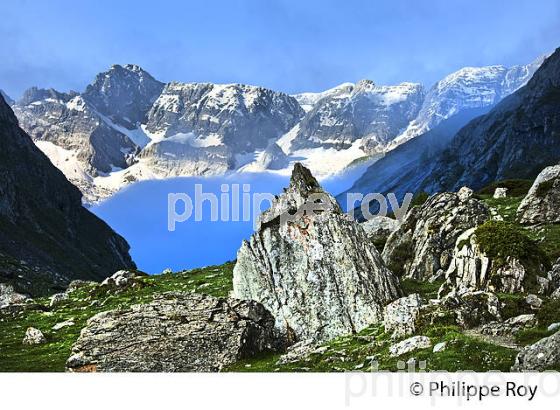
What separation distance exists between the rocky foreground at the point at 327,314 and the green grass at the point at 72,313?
0.17 meters

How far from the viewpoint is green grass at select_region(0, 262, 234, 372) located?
1225 inches

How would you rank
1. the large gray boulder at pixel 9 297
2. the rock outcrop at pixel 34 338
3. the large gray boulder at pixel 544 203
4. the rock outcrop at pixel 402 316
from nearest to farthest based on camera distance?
the rock outcrop at pixel 402 316
the rock outcrop at pixel 34 338
the large gray boulder at pixel 544 203
the large gray boulder at pixel 9 297

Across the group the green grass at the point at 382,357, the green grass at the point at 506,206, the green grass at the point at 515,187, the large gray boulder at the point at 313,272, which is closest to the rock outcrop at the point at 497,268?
the large gray boulder at the point at 313,272

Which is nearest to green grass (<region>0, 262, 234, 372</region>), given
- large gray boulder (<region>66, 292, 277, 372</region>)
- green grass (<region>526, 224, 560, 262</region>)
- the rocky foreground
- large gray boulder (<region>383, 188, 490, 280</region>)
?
the rocky foreground

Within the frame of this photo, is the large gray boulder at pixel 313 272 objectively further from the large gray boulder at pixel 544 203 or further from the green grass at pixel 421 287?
the large gray boulder at pixel 544 203

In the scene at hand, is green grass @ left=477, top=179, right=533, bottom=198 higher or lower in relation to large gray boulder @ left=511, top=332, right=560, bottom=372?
higher

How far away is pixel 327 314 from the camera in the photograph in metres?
31.8

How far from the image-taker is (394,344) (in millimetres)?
25250

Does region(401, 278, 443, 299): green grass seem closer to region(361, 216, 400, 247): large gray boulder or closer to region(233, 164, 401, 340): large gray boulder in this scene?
region(233, 164, 401, 340): large gray boulder

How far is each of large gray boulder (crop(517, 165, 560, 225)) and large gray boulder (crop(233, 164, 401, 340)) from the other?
1827cm

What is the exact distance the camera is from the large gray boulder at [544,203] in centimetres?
4575
